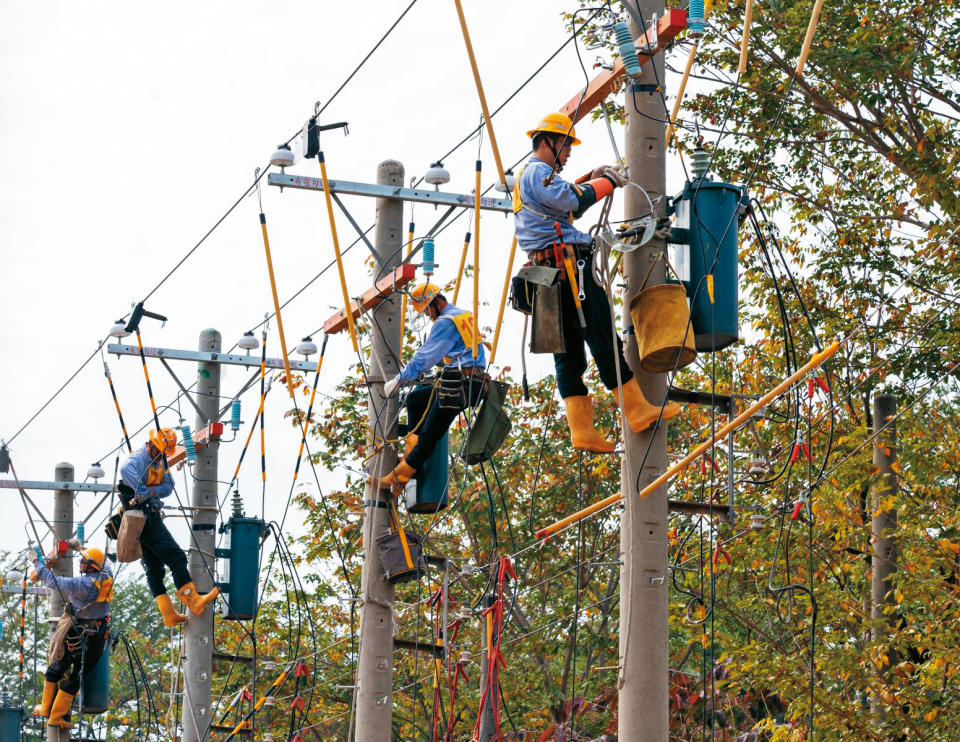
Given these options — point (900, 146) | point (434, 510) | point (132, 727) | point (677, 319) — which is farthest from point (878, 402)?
point (132, 727)

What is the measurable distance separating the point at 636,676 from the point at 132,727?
29.9m

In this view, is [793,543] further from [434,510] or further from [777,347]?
[434,510]

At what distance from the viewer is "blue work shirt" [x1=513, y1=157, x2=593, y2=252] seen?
258 inches

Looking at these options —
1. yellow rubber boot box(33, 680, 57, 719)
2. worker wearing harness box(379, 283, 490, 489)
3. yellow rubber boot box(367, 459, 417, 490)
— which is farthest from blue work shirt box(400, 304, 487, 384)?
yellow rubber boot box(33, 680, 57, 719)

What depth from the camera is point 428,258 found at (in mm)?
9352

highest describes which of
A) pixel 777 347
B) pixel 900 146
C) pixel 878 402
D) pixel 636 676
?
pixel 900 146

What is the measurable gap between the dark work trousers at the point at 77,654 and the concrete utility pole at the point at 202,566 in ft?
8.33

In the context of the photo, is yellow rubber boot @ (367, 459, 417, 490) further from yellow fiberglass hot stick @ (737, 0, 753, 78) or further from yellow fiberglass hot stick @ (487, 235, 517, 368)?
yellow fiberglass hot stick @ (737, 0, 753, 78)

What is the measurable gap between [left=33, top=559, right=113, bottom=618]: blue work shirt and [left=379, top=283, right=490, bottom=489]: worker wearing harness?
23.0 ft

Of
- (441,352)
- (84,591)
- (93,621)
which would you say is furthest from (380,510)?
(93,621)

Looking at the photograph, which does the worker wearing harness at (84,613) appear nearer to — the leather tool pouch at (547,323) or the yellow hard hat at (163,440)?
the yellow hard hat at (163,440)

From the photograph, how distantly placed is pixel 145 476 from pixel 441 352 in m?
4.45

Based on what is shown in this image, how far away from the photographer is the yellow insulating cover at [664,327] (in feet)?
19.3

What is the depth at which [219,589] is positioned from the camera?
13.2m
